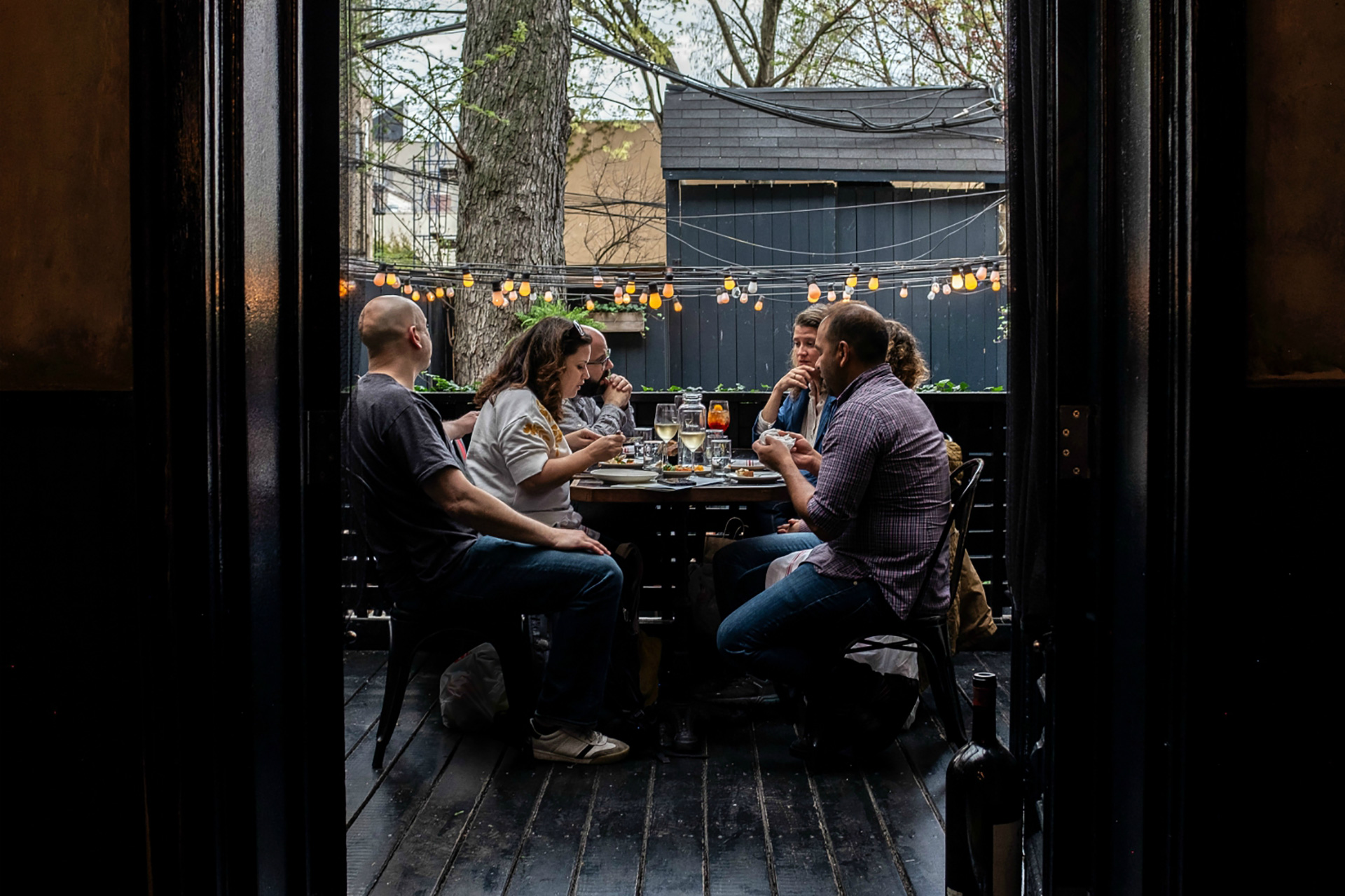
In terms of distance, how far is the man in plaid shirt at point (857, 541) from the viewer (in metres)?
2.58

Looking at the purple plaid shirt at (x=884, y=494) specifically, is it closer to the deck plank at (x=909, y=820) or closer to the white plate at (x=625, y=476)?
the deck plank at (x=909, y=820)

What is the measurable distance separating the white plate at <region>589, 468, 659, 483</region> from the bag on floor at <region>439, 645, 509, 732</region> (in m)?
0.70

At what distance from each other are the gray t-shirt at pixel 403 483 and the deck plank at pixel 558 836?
2.17 ft

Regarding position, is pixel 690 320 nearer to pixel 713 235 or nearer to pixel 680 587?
pixel 713 235

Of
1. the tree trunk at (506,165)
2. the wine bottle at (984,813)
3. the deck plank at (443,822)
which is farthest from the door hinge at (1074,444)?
the tree trunk at (506,165)

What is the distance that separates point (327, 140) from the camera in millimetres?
1588

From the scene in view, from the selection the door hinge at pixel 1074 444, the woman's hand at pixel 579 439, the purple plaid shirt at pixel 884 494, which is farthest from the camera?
the woman's hand at pixel 579 439

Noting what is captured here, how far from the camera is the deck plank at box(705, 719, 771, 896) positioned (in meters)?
2.13

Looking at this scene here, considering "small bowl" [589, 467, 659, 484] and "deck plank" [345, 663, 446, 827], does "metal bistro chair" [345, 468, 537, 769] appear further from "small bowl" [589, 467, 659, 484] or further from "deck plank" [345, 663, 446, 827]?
"small bowl" [589, 467, 659, 484]

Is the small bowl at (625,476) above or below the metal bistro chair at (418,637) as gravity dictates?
above

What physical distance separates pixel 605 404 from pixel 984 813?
142 inches
